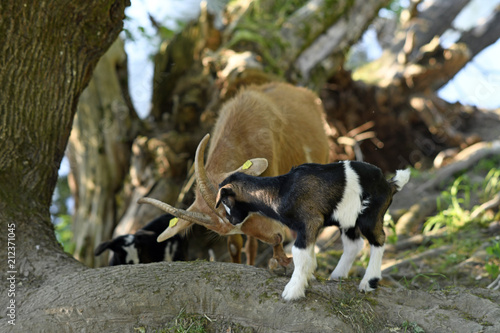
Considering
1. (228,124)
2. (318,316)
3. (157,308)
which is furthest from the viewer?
(228,124)

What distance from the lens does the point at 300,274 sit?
3006mm

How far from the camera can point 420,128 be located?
1019cm

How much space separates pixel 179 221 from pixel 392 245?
3.21 m

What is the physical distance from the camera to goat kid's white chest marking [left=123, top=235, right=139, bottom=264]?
502 cm

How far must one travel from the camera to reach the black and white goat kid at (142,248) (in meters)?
5.03

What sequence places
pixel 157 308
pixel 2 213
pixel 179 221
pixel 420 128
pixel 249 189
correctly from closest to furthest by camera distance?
pixel 157 308, pixel 249 189, pixel 2 213, pixel 179 221, pixel 420 128

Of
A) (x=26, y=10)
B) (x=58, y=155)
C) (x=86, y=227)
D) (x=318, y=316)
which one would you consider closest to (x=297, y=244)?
(x=318, y=316)

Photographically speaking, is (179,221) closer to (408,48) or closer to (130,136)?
(130,136)

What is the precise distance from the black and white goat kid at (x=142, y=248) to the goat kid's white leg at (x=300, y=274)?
2.42 meters

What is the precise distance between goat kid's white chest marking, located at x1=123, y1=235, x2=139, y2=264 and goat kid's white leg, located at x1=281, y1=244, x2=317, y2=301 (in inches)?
98.6

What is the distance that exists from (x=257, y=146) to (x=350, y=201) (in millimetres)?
1647

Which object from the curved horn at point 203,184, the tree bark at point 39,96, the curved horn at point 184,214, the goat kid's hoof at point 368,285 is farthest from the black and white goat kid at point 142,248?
the goat kid's hoof at point 368,285

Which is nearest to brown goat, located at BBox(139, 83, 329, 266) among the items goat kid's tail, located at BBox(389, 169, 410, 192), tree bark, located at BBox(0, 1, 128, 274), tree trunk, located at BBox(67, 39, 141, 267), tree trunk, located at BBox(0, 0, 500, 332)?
tree trunk, located at BBox(0, 0, 500, 332)

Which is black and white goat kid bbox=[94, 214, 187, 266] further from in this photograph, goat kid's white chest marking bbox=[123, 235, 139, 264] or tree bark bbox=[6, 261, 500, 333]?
tree bark bbox=[6, 261, 500, 333]
